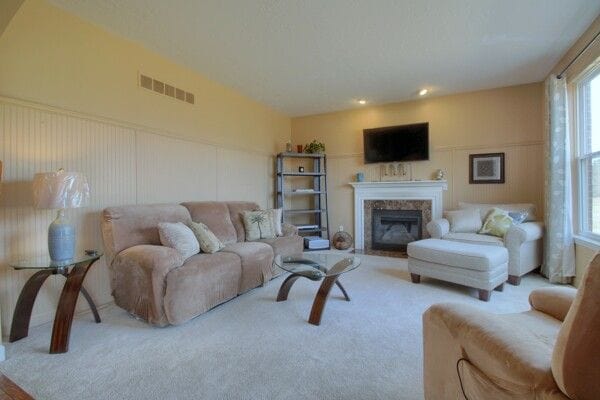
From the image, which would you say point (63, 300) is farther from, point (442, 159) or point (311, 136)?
point (442, 159)

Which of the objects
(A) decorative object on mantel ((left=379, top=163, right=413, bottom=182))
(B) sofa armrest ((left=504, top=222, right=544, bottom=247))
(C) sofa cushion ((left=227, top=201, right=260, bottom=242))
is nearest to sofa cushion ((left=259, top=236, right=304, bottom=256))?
(C) sofa cushion ((left=227, top=201, right=260, bottom=242))

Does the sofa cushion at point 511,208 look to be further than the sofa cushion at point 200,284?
Yes

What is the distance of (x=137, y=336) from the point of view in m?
2.06

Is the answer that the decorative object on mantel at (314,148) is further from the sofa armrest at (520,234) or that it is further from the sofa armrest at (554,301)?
the sofa armrest at (554,301)

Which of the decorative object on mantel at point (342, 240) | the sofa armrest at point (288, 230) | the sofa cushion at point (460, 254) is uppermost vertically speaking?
the sofa armrest at point (288, 230)

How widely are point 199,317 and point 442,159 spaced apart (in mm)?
4134

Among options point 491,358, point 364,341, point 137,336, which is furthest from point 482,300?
point 137,336

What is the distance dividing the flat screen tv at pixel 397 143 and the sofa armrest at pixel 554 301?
3.41m

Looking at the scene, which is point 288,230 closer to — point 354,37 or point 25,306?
point 354,37

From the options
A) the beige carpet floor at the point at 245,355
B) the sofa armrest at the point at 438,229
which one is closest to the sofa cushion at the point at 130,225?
the beige carpet floor at the point at 245,355

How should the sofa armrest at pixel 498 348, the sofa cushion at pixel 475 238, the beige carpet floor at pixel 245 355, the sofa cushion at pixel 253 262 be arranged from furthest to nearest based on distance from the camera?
1. the sofa cushion at pixel 475 238
2. the sofa cushion at pixel 253 262
3. the beige carpet floor at pixel 245 355
4. the sofa armrest at pixel 498 348

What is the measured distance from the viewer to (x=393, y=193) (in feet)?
15.8

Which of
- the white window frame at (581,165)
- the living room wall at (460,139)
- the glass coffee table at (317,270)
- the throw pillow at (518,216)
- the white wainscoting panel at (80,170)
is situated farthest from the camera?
the living room wall at (460,139)

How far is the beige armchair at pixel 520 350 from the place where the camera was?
648mm
